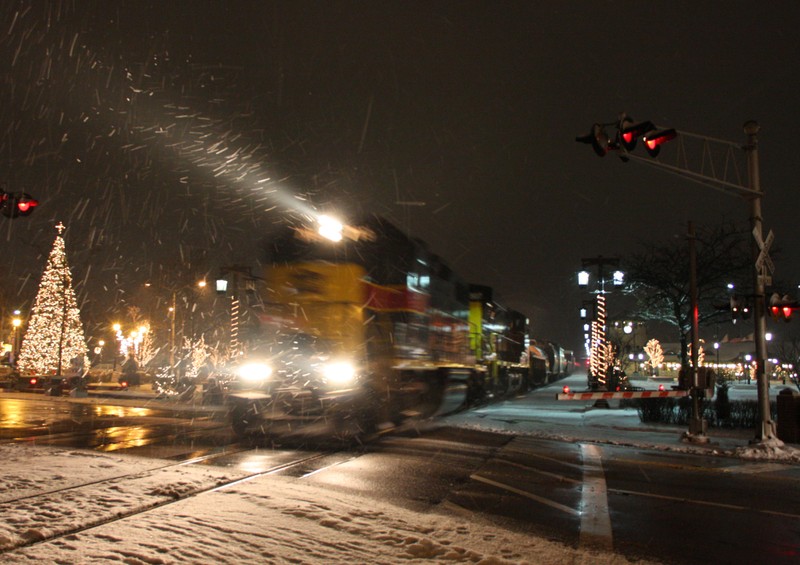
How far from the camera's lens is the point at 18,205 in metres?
15.6

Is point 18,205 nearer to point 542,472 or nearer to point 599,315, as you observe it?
point 542,472

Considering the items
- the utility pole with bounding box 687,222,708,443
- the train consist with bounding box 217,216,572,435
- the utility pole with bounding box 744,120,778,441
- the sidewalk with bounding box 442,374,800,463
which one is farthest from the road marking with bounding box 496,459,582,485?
the utility pole with bounding box 744,120,778,441

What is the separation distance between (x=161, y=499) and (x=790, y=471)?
10765 mm

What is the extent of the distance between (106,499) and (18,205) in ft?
38.1

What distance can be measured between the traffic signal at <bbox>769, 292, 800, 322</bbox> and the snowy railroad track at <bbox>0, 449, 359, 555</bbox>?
10754 millimetres

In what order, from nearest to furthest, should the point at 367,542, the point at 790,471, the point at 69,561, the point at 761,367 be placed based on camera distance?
the point at 69,561, the point at 367,542, the point at 790,471, the point at 761,367

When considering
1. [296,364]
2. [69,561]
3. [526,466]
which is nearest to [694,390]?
[526,466]

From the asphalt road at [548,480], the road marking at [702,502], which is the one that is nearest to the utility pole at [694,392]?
the asphalt road at [548,480]

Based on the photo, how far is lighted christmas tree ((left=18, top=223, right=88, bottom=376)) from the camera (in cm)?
3278

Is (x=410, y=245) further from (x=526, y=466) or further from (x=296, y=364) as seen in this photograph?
(x=526, y=466)

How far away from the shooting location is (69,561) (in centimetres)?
468

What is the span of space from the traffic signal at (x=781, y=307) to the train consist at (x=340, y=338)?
8.18 m

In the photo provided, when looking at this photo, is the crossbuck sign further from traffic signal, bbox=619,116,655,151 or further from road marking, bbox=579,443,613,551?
road marking, bbox=579,443,613,551

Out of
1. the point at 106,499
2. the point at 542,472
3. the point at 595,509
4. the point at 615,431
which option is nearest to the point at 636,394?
the point at 615,431
